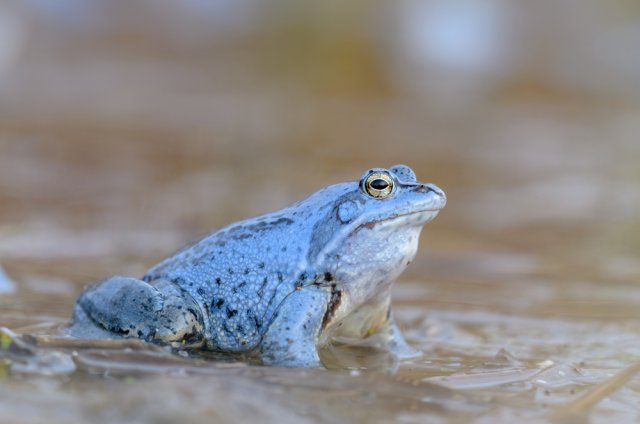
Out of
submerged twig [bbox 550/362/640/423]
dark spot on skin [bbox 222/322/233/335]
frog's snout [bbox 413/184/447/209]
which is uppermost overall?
frog's snout [bbox 413/184/447/209]

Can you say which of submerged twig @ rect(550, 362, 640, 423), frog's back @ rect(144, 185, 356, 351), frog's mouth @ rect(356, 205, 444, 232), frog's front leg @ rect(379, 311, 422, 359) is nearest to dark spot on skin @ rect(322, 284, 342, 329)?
frog's back @ rect(144, 185, 356, 351)

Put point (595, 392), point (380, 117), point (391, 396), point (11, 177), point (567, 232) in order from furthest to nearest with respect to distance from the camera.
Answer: point (380, 117), point (11, 177), point (567, 232), point (595, 392), point (391, 396)

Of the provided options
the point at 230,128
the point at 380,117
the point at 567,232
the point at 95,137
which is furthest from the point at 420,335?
the point at 380,117

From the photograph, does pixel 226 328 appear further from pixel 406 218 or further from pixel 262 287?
pixel 406 218

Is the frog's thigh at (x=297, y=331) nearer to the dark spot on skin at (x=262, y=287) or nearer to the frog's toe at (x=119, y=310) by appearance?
the dark spot on skin at (x=262, y=287)

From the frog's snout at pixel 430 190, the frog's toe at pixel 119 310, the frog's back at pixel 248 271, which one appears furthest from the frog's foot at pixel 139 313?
the frog's snout at pixel 430 190

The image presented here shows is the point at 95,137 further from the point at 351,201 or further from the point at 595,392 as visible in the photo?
the point at 595,392

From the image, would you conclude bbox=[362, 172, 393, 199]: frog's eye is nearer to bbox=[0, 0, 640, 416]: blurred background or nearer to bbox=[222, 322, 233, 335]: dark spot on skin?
bbox=[222, 322, 233, 335]: dark spot on skin

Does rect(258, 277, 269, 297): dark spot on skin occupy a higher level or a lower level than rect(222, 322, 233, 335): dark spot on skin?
higher
